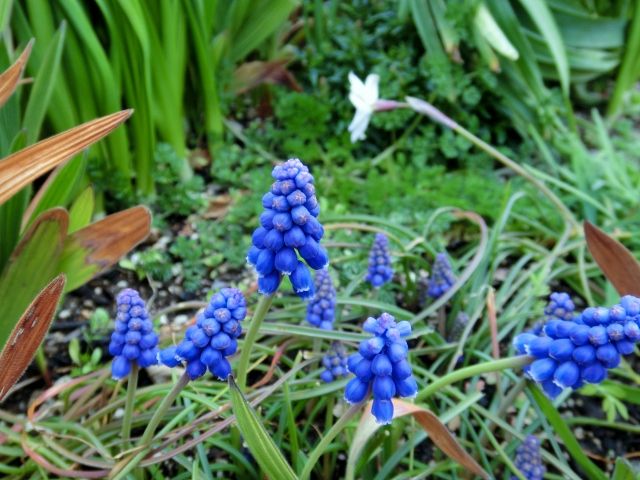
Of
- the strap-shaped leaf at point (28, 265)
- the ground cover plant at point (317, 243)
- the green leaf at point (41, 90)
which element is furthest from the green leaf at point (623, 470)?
the green leaf at point (41, 90)

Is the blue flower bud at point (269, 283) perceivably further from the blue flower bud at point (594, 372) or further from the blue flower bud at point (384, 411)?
the blue flower bud at point (594, 372)

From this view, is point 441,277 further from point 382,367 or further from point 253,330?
point 382,367

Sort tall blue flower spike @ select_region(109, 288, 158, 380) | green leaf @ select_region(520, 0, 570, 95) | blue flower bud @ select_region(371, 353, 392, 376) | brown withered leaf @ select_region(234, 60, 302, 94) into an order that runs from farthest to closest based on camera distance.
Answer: brown withered leaf @ select_region(234, 60, 302, 94), green leaf @ select_region(520, 0, 570, 95), tall blue flower spike @ select_region(109, 288, 158, 380), blue flower bud @ select_region(371, 353, 392, 376)

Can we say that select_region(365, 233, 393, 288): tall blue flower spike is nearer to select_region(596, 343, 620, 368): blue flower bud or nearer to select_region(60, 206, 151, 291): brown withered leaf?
select_region(60, 206, 151, 291): brown withered leaf

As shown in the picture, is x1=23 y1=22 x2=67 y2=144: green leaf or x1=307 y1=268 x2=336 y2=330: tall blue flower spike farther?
x1=23 y1=22 x2=67 y2=144: green leaf

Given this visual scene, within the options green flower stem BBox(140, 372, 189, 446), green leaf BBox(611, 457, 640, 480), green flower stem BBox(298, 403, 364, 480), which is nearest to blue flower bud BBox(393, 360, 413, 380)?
green flower stem BBox(298, 403, 364, 480)

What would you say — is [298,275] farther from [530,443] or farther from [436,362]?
[436,362]

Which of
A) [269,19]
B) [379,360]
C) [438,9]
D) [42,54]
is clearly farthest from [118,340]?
[438,9]
